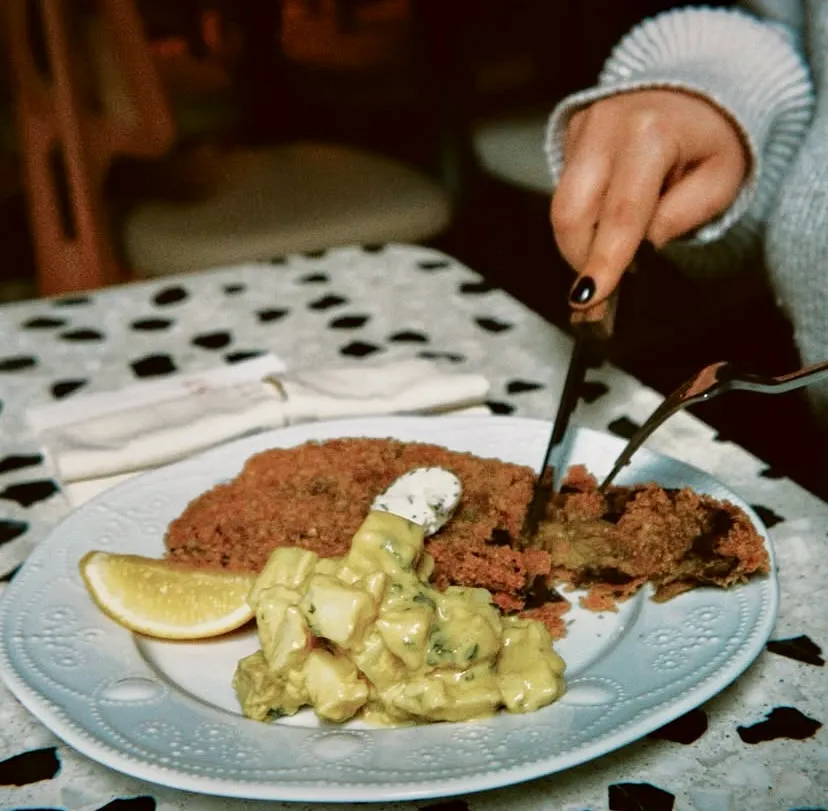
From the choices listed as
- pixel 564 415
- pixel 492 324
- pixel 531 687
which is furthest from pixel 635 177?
pixel 531 687

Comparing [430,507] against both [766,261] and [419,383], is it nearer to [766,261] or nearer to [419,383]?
[419,383]

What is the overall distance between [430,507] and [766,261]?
32.0 inches

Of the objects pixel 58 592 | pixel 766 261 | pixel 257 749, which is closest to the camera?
pixel 257 749

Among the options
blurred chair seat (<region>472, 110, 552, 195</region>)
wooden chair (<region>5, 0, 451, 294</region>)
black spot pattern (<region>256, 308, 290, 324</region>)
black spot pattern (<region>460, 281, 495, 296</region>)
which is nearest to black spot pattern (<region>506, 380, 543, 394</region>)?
black spot pattern (<region>460, 281, 495, 296</region>)

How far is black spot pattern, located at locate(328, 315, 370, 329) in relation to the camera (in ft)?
5.68

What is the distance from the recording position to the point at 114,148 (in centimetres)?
284

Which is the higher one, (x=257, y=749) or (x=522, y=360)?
(x=257, y=749)

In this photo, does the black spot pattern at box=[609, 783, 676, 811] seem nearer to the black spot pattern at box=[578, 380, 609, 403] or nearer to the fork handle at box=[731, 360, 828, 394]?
the fork handle at box=[731, 360, 828, 394]

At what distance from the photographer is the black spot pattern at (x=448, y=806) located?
742 millimetres

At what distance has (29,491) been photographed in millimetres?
1264

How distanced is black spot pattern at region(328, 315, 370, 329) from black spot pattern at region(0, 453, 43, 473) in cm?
56

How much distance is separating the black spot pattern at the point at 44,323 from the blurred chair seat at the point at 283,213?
2.89ft

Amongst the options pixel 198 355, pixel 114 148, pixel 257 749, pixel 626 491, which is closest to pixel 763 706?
pixel 626 491

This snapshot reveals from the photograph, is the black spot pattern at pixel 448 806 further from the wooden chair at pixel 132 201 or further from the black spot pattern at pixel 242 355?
the wooden chair at pixel 132 201
